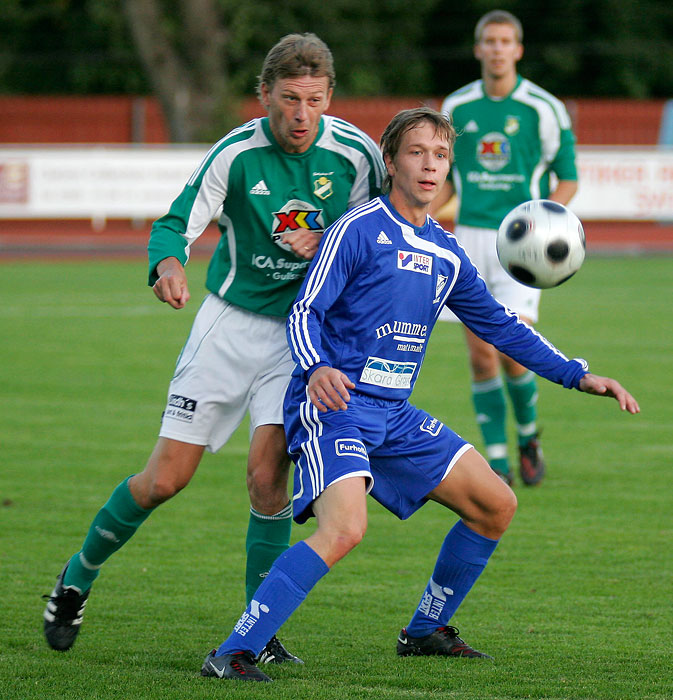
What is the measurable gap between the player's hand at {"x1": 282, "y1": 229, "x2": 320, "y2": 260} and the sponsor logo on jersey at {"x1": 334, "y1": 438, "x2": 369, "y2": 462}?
71cm

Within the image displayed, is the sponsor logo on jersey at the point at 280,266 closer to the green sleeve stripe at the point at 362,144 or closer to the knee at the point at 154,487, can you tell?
the green sleeve stripe at the point at 362,144

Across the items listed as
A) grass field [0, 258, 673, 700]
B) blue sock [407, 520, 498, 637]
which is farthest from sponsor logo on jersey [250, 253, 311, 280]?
grass field [0, 258, 673, 700]

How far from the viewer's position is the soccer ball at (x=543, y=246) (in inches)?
180

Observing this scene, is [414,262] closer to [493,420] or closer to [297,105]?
[297,105]

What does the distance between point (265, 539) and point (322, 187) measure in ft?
4.20

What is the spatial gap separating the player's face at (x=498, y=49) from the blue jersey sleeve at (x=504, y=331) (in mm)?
3231

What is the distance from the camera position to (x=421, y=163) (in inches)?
164

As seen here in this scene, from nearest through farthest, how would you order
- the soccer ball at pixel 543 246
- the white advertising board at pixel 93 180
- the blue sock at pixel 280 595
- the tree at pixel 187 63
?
the blue sock at pixel 280 595 → the soccer ball at pixel 543 246 → the white advertising board at pixel 93 180 → the tree at pixel 187 63

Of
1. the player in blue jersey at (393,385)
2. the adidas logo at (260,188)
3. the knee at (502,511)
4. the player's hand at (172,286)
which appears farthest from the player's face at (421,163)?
the knee at (502,511)

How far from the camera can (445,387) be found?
10.4 meters

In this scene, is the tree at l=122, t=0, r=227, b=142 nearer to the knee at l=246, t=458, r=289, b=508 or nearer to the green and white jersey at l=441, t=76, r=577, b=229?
the green and white jersey at l=441, t=76, r=577, b=229

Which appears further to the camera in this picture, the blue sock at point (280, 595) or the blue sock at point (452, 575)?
the blue sock at point (452, 575)

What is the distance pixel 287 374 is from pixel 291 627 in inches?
38.4

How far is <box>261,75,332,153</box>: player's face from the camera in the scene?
14.1ft
